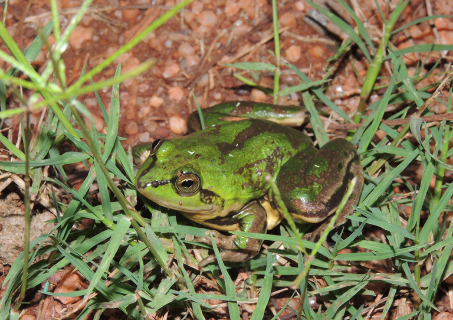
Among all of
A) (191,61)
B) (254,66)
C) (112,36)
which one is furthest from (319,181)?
(112,36)

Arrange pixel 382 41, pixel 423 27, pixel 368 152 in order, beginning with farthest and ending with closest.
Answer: pixel 423 27
pixel 382 41
pixel 368 152

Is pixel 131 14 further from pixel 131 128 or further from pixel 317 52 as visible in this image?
pixel 317 52

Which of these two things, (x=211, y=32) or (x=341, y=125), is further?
(x=211, y=32)

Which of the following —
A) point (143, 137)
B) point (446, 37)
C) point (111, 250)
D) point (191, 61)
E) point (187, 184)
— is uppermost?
point (446, 37)

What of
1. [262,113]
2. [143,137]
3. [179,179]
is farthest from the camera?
[143,137]

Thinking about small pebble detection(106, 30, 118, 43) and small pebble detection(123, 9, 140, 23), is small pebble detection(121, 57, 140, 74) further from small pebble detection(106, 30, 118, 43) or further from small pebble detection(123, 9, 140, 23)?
small pebble detection(123, 9, 140, 23)

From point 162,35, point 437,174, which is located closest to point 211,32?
point 162,35

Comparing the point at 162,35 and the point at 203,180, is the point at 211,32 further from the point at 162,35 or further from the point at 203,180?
the point at 203,180
